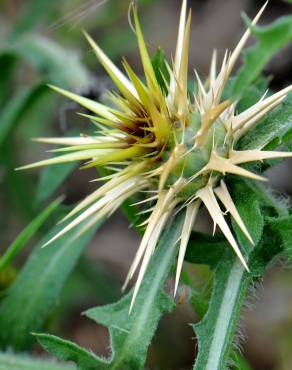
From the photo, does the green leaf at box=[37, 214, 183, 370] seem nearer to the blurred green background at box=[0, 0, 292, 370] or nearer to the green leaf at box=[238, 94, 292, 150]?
the green leaf at box=[238, 94, 292, 150]

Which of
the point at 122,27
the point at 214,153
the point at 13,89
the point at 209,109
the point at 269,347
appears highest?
the point at 122,27

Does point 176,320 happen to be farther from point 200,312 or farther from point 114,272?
point 200,312

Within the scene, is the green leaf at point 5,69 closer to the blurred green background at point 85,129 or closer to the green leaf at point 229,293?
the blurred green background at point 85,129

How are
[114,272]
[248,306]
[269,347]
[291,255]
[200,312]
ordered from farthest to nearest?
[114,272] → [269,347] → [200,312] → [248,306] → [291,255]

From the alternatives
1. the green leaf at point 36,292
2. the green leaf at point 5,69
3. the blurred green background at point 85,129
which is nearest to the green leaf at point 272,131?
the green leaf at point 36,292

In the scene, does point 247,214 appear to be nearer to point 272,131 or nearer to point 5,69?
point 272,131

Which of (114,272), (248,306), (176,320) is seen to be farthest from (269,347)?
(248,306)

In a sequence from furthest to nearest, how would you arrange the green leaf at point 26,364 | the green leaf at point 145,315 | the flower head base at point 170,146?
the green leaf at point 26,364 → the green leaf at point 145,315 → the flower head base at point 170,146
